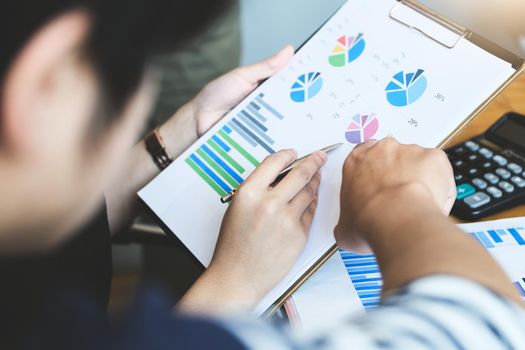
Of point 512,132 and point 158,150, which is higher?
point 158,150

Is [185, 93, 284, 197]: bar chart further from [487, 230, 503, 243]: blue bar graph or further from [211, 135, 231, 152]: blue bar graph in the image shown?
[487, 230, 503, 243]: blue bar graph

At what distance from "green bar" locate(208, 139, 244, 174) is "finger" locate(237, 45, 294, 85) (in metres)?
0.11

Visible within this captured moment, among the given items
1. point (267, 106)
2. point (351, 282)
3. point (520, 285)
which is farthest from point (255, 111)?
point (520, 285)

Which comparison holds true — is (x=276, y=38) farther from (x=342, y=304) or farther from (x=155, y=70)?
(x=155, y=70)

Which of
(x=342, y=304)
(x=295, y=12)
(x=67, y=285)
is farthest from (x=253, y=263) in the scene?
(x=295, y=12)

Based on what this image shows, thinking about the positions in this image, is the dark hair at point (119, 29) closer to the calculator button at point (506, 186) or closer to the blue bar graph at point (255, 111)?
the blue bar graph at point (255, 111)

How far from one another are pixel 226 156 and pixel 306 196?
5.3 inches

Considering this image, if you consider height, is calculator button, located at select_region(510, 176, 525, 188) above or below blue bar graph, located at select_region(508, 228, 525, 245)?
above

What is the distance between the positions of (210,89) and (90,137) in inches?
18.3

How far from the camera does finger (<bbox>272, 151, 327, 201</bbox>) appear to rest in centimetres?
56

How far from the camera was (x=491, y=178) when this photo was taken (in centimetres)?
66

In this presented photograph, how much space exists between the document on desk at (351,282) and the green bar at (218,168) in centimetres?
14

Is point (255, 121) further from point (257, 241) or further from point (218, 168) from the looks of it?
point (257, 241)

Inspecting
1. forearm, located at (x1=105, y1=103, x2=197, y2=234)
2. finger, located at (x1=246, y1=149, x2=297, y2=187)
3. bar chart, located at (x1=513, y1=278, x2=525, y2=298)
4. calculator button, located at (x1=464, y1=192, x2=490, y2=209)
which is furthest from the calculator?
forearm, located at (x1=105, y1=103, x2=197, y2=234)
